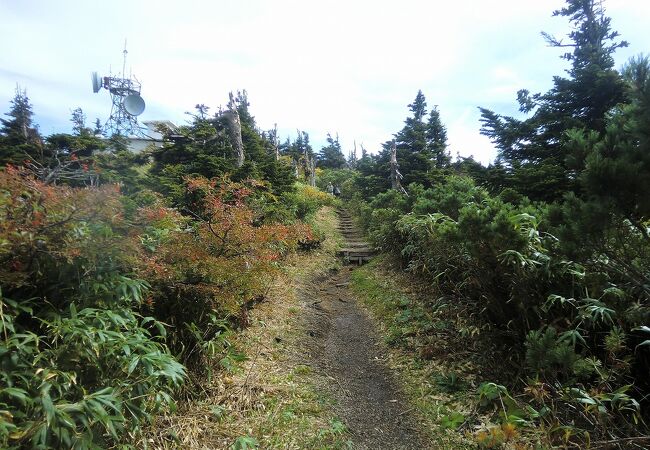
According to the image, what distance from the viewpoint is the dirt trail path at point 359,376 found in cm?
365

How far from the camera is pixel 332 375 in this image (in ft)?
15.9

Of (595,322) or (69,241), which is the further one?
(595,322)

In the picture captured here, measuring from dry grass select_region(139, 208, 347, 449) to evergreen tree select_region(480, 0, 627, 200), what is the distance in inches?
214

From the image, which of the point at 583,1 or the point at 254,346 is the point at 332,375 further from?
the point at 583,1

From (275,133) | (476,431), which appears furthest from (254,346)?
(275,133)

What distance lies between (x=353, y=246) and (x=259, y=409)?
10384 mm

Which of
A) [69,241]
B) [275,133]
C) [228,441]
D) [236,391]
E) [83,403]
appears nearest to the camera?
[83,403]

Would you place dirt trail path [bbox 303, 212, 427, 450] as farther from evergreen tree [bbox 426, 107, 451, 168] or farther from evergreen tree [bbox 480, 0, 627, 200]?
evergreen tree [bbox 426, 107, 451, 168]

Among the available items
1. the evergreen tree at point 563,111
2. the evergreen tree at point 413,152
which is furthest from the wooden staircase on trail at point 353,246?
the evergreen tree at point 563,111

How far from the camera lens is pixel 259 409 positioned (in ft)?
12.2

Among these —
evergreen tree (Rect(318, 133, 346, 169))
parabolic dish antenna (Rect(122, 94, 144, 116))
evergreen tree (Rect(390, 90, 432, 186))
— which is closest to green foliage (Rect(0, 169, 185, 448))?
parabolic dish antenna (Rect(122, 94, 144, 116))

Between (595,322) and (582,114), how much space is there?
254 inches

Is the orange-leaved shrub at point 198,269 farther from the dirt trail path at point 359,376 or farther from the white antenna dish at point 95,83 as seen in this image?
the white antenna dish at point 95,83

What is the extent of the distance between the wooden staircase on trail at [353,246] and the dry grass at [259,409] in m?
6.65
